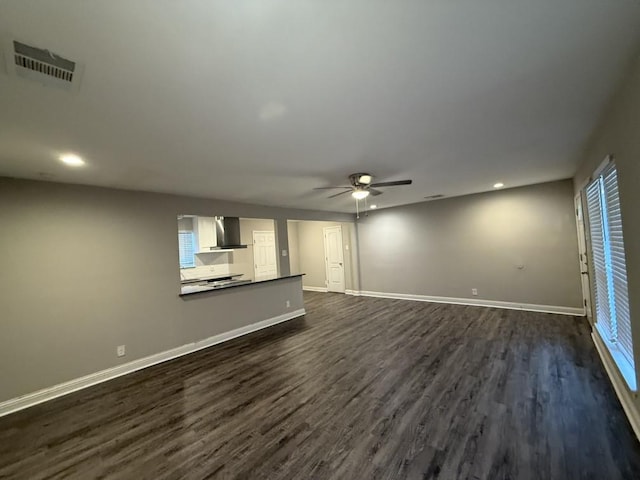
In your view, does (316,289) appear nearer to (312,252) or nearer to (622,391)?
(312,252)

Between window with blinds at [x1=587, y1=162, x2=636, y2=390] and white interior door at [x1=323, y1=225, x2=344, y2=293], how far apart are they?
5671 millimetres

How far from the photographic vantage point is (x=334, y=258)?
28.4 ft

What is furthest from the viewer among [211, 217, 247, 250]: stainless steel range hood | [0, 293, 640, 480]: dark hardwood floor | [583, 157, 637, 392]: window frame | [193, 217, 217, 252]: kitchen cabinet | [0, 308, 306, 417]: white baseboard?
[193, 217, 217, 252]: kitchen cabinet

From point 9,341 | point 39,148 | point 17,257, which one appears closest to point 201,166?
point 39,148

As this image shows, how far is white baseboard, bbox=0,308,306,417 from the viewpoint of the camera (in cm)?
293

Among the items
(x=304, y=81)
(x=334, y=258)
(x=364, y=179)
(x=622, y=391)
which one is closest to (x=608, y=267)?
(x=622, y=391)

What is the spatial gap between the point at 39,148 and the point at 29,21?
166cm

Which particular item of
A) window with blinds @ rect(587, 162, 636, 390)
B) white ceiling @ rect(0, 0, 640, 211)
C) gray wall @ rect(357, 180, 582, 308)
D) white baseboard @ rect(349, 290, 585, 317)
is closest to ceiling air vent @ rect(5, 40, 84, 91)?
white ceiling @ rect(0, 0, 640, 211)

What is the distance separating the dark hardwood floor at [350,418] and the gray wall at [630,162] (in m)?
0.70

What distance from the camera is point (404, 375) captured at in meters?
3.13

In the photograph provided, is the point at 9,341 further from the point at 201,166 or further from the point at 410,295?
the point at 410,295

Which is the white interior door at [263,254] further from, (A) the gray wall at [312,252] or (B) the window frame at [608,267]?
(B) the window frame at [608,267]

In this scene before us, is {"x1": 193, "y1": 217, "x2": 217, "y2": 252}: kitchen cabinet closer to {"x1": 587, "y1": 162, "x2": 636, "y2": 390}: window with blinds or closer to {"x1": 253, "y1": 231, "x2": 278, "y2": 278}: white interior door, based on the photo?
{"x1": 253, "y1": 231, "x2": 278, "y2": 278}: white interior door

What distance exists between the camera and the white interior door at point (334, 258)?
847 centimetres
